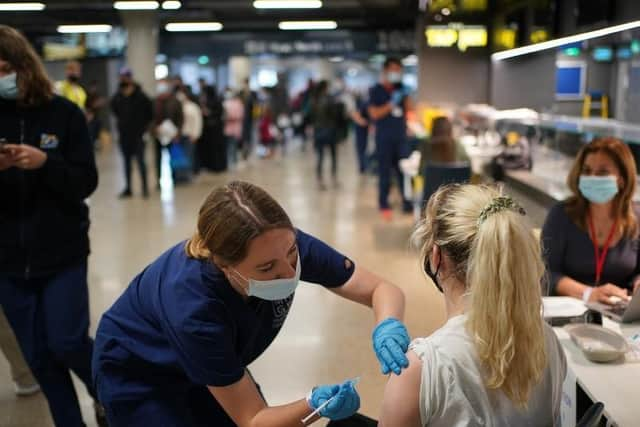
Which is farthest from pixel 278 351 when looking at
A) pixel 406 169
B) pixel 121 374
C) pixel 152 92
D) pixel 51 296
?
pixel 152 92

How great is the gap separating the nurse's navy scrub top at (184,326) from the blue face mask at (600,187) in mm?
1429

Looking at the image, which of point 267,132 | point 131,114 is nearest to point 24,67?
point 131,114

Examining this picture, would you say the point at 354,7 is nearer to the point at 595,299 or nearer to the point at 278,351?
the point at 278,351

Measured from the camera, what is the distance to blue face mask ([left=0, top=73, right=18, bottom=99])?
2.53 metres

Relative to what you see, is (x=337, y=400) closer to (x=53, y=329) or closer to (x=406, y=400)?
(x=406, y=400)

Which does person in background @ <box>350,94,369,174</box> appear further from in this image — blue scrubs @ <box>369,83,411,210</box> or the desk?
the desk

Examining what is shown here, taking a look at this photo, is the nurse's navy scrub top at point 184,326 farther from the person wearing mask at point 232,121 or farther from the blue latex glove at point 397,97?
the person wearing mask at point 232,121

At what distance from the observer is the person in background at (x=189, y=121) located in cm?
1062

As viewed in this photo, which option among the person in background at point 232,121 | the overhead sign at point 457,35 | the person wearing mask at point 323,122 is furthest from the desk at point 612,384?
the person in background at point 232,121

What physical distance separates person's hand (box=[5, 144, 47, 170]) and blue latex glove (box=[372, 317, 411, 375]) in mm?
1531

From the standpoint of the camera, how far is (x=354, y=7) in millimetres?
14219

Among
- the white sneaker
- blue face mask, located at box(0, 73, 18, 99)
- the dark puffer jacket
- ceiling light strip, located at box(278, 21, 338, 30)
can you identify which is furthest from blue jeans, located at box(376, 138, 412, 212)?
ceiling light strip, located at box(278, 21, 338, 30)

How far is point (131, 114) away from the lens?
912cm

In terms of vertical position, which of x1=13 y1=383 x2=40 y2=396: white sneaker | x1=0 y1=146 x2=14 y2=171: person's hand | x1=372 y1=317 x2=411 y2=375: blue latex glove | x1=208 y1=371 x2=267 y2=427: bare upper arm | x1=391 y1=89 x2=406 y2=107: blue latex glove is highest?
x1=391 y1=89 x2=406 y2=107: blue latex glove
